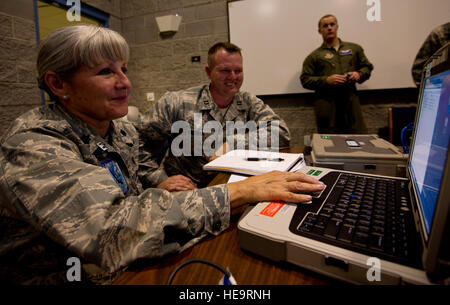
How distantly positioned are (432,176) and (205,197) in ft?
1.27

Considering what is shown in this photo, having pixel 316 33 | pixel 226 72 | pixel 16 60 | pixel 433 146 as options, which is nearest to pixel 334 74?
pixel 316 33

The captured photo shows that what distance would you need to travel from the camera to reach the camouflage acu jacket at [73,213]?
0.42 meters

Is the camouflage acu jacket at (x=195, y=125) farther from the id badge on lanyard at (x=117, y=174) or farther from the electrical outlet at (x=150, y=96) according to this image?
the electrical outlet at (x=150, y=96)

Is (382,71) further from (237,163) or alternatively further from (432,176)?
(432,176)

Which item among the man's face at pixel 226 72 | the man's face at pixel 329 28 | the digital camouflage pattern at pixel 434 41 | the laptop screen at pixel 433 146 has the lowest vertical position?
→ the laptop screen at pixel 433 146

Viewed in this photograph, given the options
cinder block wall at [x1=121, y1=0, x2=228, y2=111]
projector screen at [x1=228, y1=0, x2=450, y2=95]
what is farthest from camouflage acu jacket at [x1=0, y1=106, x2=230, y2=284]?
cinder block wall at [x1=121, y1=0, x2=228, y2=111]

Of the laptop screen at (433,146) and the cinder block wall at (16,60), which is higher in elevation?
the cinder block wall at (16,60)

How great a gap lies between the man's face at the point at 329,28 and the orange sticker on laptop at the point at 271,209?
257 cm

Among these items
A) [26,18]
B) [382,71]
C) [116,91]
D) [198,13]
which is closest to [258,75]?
[198,13]

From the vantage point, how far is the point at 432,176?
1.22 feet

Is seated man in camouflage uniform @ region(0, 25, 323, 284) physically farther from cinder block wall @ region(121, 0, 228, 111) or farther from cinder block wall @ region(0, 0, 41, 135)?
cinder block wall @ region(121, 0, 228, 111)

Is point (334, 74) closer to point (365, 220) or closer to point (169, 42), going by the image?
point (169, 42)

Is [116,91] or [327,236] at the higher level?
[116,91]

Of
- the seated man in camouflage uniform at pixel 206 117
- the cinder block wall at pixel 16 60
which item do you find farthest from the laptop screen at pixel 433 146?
the cinder block wall at pixel 16 60
